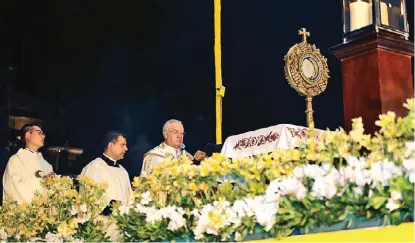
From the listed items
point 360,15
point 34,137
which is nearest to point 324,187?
point 360,15

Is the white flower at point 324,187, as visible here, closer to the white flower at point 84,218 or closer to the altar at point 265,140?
the white flower at point 84,218

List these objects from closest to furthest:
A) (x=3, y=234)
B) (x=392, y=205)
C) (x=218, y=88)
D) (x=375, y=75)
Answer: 1. (x=392, y=205)
2. (x=375, y=75)
3. (x=3, y=234)
4. (x=218, y=88)

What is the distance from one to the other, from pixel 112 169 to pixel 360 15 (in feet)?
9.76

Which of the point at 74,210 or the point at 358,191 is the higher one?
the point at 358,191

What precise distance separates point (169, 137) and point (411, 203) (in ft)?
11.4

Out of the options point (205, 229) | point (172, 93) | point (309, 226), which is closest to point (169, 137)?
point (205, 229)

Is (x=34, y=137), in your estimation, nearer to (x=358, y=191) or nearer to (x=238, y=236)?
(x=238, y=236)

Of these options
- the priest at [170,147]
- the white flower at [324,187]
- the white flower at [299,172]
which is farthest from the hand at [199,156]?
the white flower at [324,187]

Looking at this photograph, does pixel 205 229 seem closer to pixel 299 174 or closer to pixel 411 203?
pixel 299 174

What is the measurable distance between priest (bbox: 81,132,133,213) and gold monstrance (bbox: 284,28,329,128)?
1788mm

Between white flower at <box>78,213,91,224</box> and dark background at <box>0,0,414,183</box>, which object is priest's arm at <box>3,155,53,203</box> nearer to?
white flower at <box>78,213,91,224</box>

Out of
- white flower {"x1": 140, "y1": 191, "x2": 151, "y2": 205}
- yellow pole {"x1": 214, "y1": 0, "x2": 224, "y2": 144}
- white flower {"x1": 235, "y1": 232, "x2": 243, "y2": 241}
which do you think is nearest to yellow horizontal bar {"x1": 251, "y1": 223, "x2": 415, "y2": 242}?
white flower {"x1": 235, "y1": 232, "x2": 243, "y2": 241}

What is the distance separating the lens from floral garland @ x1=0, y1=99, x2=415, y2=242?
2408 mm

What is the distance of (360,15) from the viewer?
3303mm
